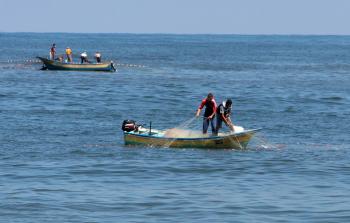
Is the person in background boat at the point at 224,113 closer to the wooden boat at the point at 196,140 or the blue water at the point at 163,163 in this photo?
the wooden boat at the point at 196,140

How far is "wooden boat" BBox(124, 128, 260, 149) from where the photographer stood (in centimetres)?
3038

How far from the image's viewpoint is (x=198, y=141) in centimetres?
3066

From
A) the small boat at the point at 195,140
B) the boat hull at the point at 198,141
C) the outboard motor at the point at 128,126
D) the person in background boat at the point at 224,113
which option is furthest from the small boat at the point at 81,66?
the person in background boat at the point at 224,113

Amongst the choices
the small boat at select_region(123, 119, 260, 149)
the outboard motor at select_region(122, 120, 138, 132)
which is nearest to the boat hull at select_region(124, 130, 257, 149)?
the small boat at select_region(123, 119, 260, 149)

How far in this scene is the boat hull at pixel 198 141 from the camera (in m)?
30.4

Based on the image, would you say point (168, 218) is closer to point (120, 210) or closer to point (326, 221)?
point (120, 210)

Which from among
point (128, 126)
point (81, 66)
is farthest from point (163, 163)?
point (81, 66)

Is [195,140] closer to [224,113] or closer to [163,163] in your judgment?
[224,113]

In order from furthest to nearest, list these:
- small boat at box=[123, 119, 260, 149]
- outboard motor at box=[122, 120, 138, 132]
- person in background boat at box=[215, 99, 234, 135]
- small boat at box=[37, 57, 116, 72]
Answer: small boat at box=[37, 57, 116, 72] < outboard motor at box=[122, 120, 138, 132] < small boat at box=[123, 119, 260, 149] < person in background boat at box=[215, 99, 234, 135]

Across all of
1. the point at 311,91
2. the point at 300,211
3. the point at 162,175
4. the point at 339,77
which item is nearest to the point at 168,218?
the point at 300,211

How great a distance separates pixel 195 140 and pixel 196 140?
1.3 inches

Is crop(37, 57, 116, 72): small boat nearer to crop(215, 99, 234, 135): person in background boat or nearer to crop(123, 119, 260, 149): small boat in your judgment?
crop(123, 119, 260, 149): small boat

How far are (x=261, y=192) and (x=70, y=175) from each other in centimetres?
523

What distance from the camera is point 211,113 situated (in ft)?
101
